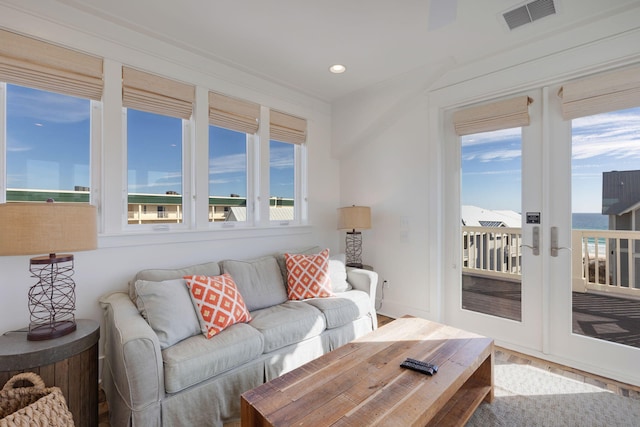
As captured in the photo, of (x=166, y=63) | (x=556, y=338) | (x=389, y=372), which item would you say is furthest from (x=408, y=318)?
(x=166, y=63)

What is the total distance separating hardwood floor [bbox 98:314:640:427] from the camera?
6.72 ft

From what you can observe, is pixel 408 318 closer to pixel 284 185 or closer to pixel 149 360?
pixel 149 360

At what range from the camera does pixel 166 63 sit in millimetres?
2676

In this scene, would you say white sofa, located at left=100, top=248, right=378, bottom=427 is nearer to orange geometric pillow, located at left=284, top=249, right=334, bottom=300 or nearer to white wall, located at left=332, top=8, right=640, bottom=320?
orange geometric pillow, located at left=284, top=249, right=334, bottom=300

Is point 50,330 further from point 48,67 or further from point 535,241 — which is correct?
point 535,241

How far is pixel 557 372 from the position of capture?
245 centimetres

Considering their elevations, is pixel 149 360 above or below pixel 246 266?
below

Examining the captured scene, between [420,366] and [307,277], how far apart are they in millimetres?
1435

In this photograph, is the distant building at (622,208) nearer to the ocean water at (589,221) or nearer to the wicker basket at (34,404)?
the ocean water at (589,221)

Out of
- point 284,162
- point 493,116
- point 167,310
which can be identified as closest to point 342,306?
point 167,310

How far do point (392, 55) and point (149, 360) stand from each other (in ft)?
10.1

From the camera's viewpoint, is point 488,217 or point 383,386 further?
point 488,217

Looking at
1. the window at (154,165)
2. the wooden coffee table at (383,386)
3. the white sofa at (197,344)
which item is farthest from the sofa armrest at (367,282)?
the window at (154,165)

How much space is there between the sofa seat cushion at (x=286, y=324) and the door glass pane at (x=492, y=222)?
5.67 feet
